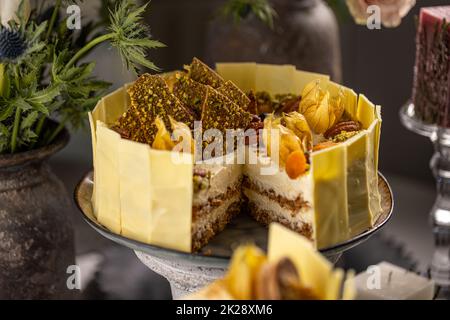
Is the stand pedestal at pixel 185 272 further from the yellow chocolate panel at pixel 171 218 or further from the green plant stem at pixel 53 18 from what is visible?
the green plant stem at pixel 53 18

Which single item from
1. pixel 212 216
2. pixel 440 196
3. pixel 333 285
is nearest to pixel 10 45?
pixel 212 216

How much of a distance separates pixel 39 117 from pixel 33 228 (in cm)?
22

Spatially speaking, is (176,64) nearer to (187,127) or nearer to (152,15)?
(152,15)

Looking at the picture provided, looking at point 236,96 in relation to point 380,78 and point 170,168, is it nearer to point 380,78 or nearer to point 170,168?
point 170,168

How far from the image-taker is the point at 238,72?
150 centimetres

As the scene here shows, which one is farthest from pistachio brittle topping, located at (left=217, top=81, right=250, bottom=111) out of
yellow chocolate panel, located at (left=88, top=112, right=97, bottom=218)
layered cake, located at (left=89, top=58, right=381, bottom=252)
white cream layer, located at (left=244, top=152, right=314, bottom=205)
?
yellow chocolate panel, located at (left=88, top=112, right=97, bottom=218)

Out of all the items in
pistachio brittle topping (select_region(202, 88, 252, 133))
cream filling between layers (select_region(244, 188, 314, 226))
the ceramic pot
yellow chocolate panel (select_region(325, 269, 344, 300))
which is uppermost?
pistachio brittle topping (select_region(202, 88, 252, 133))

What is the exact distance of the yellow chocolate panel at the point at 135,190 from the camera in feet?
3.63

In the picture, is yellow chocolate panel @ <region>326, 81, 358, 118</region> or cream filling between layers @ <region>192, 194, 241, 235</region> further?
yellow chocolate panel @ <region>326, 81, 358, 118</region>

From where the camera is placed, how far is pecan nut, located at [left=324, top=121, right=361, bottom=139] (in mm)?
1300

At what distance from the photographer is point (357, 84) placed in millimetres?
2732

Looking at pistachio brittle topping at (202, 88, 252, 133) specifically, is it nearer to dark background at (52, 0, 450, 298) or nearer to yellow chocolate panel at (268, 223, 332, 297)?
yellow chocolate panel at (268, 223, 332, 297)

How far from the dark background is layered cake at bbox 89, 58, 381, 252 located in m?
1.06

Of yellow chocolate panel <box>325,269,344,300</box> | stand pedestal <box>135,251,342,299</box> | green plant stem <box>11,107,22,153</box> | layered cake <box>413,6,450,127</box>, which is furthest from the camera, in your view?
layered cake <box>413,6,450,127</box>
